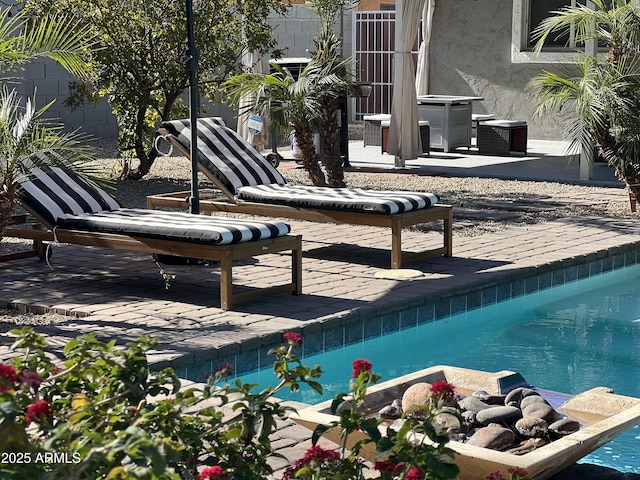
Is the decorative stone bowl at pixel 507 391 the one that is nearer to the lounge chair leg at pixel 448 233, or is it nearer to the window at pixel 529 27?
the lounge chair leg at pixel 448 233

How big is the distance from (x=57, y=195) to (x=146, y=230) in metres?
1.02

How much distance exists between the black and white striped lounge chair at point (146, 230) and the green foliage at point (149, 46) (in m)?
3.99

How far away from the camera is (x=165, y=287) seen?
718 cm

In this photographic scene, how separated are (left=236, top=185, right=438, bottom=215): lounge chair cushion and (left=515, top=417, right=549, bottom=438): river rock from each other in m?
3.66

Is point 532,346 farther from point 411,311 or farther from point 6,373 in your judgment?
point 6,373

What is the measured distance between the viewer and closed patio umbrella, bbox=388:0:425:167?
1351 centimetres

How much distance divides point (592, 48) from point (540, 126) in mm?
5866

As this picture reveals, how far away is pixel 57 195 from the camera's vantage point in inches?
292

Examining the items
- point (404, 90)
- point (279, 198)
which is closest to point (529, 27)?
point (404, 90)

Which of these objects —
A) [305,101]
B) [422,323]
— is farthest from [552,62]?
[422,323]

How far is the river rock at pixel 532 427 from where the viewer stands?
12.9 feet

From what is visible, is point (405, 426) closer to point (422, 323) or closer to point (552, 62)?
point (422, 323)

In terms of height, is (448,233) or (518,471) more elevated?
(448,233)

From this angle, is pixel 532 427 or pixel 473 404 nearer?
pixel 532 427
